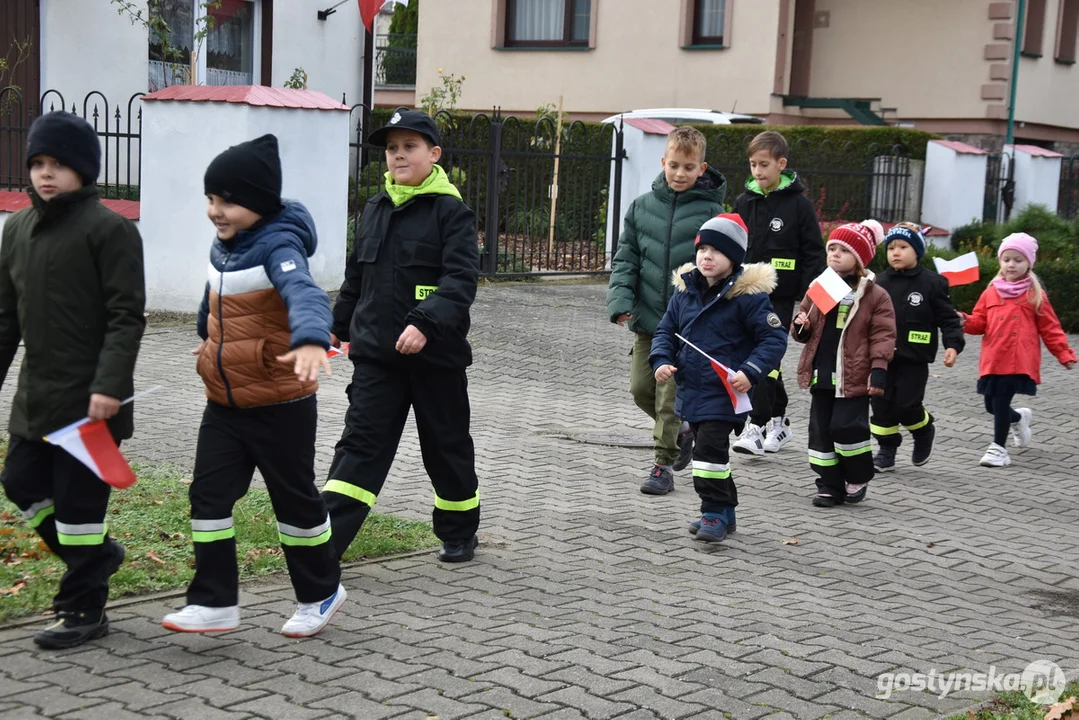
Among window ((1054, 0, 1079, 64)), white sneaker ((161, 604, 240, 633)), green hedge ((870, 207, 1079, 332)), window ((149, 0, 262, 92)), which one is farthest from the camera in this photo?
window ((1054, 0, 1079, 64))

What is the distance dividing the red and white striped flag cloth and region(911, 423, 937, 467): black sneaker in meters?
5.56

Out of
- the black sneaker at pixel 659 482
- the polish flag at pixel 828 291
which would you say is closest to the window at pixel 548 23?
the polish flag at pixel 828 291

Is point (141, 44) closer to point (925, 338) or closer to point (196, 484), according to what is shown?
point (925, 338)

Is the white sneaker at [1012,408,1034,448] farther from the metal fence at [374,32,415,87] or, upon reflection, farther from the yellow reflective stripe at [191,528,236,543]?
the metal fence at [374,32,415,87]

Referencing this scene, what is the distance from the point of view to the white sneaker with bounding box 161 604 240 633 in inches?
178

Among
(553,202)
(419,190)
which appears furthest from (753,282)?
(553,202)

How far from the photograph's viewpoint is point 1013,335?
897 centimetres

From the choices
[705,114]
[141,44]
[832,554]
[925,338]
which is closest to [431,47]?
[705,114]

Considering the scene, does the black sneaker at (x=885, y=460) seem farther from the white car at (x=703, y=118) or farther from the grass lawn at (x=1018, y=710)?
the white car at (x=703, y=118)

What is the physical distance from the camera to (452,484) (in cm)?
574

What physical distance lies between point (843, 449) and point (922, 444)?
138 cm

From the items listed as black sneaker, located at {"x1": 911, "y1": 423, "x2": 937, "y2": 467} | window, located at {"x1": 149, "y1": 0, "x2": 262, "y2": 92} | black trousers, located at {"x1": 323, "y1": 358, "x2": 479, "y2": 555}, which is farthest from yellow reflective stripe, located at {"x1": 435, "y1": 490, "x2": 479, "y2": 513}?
window, located at {"x1": 149, "y1": 0, "x2": 262, "y2": 92}

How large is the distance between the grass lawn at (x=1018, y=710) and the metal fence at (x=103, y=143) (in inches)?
367

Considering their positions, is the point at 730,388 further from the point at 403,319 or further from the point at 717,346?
the point at 403,319
